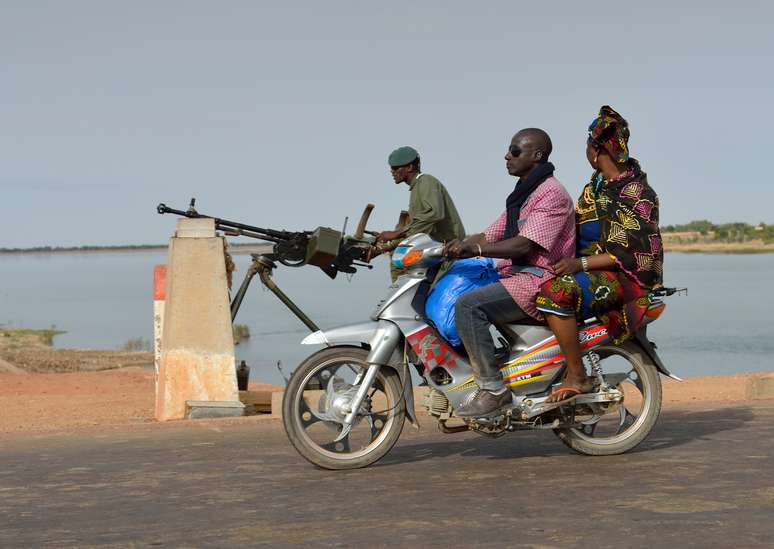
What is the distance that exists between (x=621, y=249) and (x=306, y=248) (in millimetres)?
4395

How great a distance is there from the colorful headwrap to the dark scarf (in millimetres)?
401

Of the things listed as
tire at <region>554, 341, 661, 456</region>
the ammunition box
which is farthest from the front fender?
the ammunition box

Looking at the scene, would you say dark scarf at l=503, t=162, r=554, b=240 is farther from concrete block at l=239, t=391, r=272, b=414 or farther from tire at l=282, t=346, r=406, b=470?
concrete block at l=239, t=391, r=272, b=414

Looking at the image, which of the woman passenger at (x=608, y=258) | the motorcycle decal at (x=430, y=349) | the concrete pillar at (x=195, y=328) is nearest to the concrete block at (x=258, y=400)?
the concrete pillar at (x=195, y=328)

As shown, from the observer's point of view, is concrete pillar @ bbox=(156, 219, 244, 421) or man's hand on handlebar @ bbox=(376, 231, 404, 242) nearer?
man's hand on handlebar @ bbox=(376, 231, 404, 242)

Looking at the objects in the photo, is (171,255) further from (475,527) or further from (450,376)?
(475,527)

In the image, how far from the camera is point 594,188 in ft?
24.0

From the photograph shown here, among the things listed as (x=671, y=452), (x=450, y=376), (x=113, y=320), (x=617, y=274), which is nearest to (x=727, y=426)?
(x=671, y=452)

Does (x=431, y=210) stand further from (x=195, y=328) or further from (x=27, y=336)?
(x=27, y=336)

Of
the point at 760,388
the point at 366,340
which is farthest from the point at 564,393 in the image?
the point at 760,388

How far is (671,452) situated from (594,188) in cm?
165

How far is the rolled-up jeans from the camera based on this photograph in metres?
6.76

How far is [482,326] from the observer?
22.2 feet

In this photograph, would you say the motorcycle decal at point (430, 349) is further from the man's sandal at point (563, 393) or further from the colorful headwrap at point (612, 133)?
the colorful headwrap at point (612, 133)
